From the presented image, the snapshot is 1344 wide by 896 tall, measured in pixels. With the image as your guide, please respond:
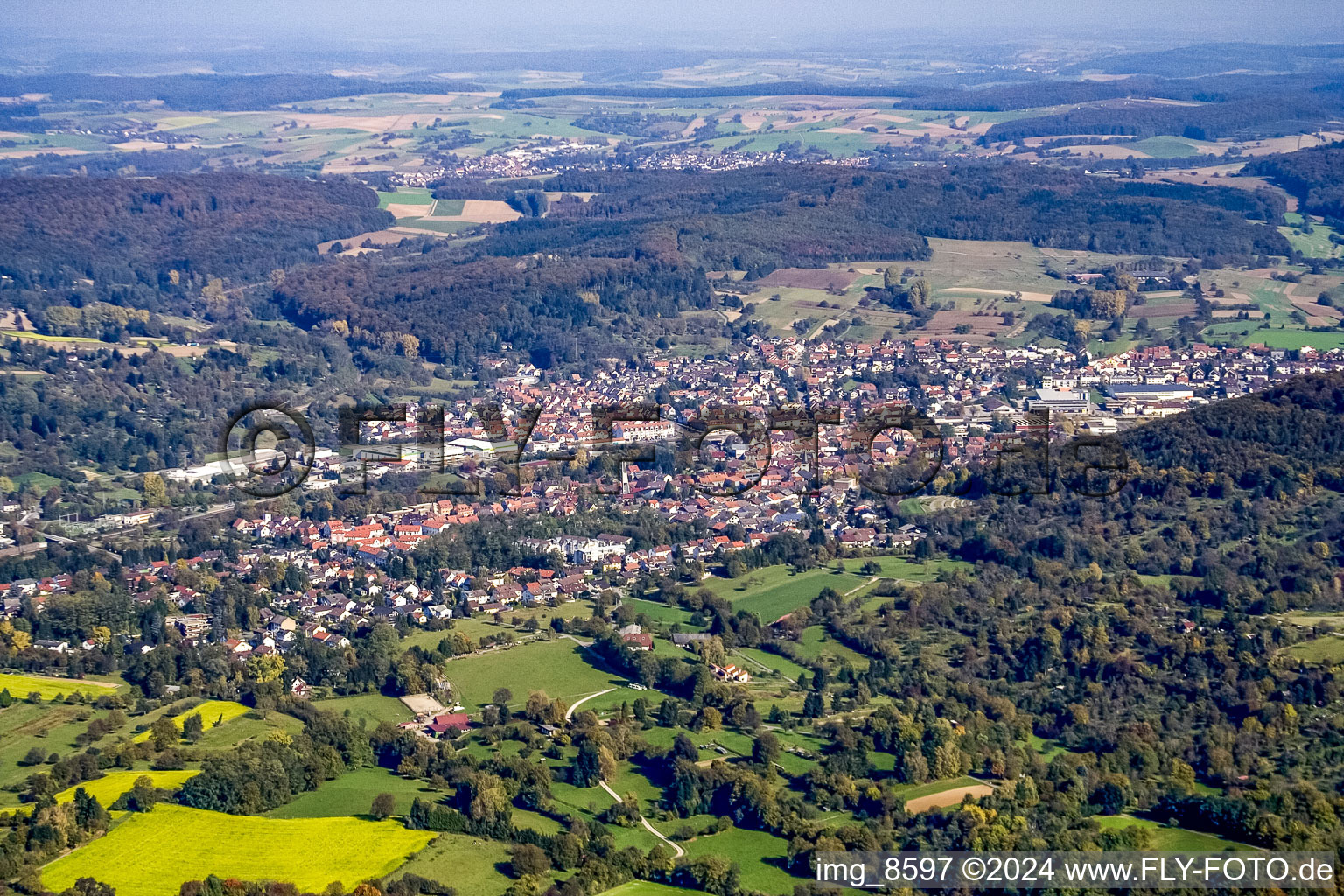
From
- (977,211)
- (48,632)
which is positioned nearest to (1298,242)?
(977,211)

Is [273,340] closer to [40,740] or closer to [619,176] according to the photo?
[40,740]

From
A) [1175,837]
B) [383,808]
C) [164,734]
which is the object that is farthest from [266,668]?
[1175,837]

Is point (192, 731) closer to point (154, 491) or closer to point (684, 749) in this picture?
point (684, 749)

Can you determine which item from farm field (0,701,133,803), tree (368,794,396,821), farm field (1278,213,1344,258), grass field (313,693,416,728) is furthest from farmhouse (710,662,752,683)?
farm field (1278,213,1344,258)

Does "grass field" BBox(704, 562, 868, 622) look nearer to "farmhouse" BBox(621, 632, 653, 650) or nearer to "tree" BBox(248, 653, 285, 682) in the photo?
"farmhouse" BBox(621, 632, 653, 650)

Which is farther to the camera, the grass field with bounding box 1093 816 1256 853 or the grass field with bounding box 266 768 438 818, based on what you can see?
the grass field with bounding box 266 768 438 818
